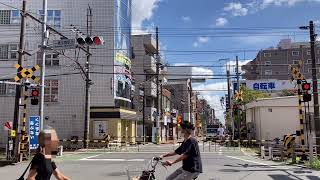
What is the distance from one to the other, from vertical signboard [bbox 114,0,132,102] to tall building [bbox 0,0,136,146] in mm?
98

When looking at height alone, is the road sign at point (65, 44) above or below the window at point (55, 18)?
below

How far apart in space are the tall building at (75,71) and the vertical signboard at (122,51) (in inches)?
3.9

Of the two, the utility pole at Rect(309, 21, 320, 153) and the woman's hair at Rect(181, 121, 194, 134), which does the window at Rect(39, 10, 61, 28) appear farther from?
the woman's hair at Rect(181, 121, 194, 134)

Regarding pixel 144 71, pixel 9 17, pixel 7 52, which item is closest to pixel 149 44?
pixel 144 71

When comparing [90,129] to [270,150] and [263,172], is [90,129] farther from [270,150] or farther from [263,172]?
[263,172]

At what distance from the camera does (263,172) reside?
17453mm

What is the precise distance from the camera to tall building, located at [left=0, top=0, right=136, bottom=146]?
148 feet

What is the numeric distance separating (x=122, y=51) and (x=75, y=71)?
531 cm

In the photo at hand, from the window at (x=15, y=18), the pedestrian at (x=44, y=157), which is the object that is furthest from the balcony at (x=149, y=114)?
the pedestrian at (x=44, y=157)

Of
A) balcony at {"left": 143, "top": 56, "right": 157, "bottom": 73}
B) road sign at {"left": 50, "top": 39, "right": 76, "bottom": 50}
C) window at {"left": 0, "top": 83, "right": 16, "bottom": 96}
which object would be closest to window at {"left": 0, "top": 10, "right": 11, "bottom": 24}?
window at {"left": 0, "top": 83, "right": 16, "bottom": 96}

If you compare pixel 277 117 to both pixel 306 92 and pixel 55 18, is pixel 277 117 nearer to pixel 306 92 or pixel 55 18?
Result: pixel 306 92

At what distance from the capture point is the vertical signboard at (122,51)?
1815 inches

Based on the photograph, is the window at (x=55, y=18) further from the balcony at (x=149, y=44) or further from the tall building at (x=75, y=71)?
the balcony at (x=149, y=44)

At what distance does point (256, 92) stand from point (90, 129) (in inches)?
1065
